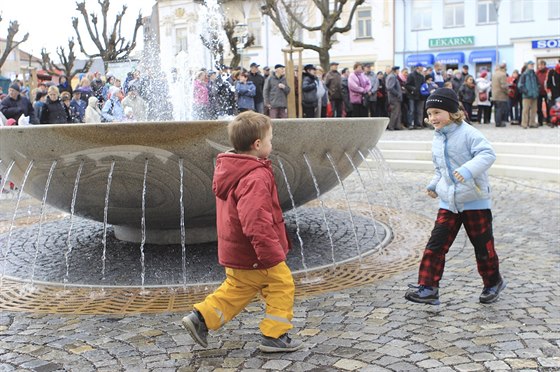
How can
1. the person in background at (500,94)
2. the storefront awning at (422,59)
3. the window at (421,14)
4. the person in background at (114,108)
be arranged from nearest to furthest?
the person in background at (114,108) < the person in background at (500,94) < the storefront awning at (422,59) < the window at (421,14)

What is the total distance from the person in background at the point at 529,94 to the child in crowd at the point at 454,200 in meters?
14.4

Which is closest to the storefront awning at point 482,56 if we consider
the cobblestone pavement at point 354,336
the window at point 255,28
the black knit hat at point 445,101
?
the window at point 255,28

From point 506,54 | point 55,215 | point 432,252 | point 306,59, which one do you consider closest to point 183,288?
point 432,252

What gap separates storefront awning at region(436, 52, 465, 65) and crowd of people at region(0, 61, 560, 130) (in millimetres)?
20062

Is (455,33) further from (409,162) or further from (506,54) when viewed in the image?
(409,162)

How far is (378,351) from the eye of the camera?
3.79 meters

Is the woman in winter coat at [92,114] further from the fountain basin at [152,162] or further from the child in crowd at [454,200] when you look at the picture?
the child in crowd at [454,200]

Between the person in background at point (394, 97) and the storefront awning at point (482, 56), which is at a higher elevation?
the storefront awning at point (482, 56)

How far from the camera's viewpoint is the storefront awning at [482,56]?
40.4m

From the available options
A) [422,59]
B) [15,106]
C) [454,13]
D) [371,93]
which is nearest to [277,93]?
[371,93]

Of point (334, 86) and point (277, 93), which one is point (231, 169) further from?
point (334, 86)

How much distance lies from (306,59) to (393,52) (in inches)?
250

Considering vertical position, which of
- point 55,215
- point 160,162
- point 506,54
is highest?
point 506,54

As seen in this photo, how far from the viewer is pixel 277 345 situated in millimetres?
3779
